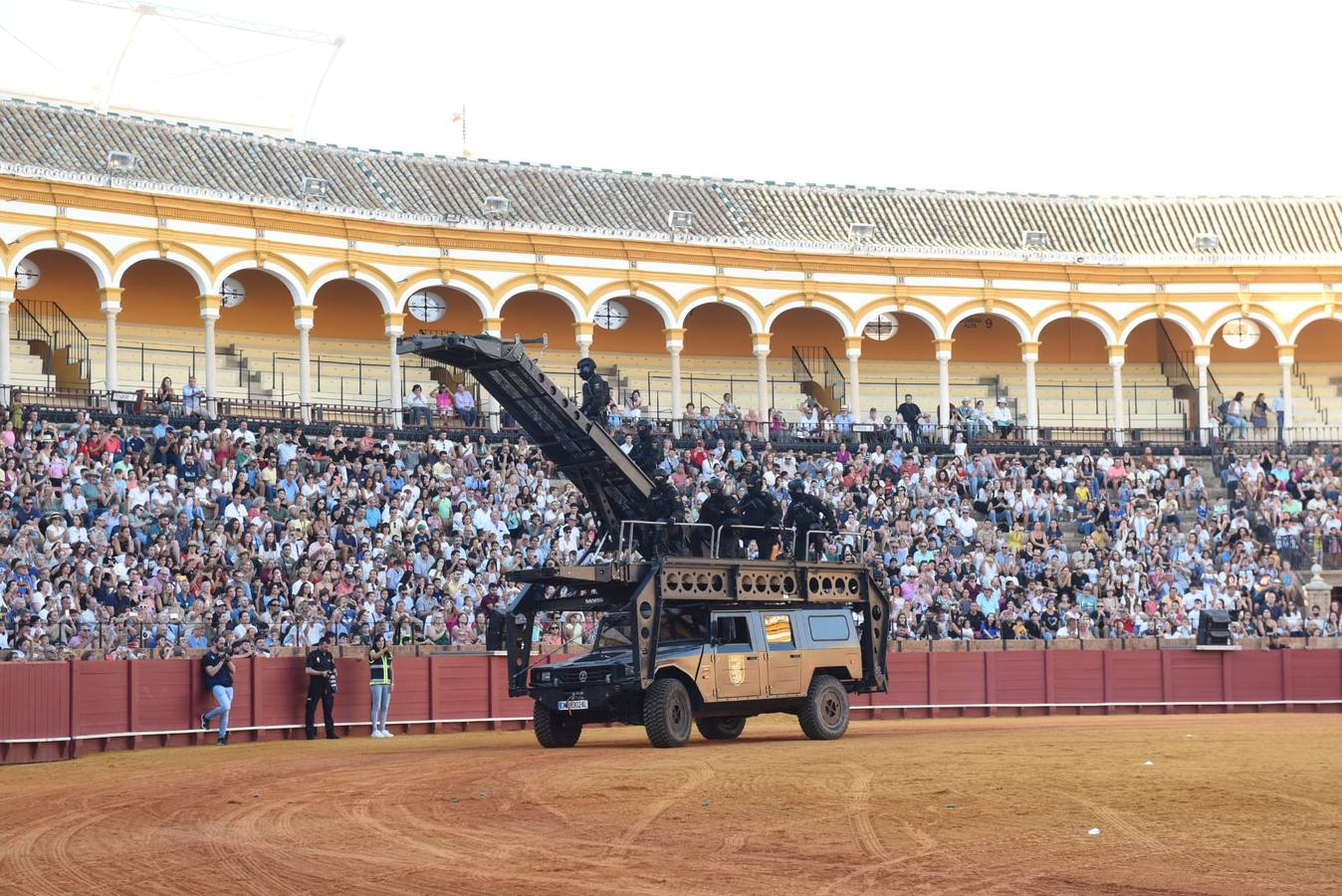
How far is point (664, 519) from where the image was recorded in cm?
2303

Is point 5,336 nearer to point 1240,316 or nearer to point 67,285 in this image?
point 67,285

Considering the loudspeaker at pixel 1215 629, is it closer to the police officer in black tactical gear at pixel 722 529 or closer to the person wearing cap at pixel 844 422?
the person wearing cap at pixel 844 422

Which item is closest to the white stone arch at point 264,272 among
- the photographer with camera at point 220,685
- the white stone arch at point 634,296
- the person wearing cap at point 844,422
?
the white stone arch at point 634,296

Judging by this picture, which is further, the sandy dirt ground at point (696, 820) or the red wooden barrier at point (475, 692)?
the red wooden barrier at point (475, 692)

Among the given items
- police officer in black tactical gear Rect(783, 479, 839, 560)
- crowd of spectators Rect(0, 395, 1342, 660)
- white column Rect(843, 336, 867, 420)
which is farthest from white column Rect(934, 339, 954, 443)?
police officer in black tactical gear Rect(783, 479, 839, 560)

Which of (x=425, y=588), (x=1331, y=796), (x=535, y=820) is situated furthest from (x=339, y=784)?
(x=425, y=588)

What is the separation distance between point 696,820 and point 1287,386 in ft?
119

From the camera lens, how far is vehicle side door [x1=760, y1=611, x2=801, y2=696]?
73.5 feet

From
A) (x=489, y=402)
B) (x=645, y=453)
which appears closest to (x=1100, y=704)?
(x=645, y=453)

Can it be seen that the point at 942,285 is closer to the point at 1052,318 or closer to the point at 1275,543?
the point at 1052,318

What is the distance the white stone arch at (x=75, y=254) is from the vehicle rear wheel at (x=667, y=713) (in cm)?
2036

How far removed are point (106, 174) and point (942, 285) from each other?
19925 millimetres

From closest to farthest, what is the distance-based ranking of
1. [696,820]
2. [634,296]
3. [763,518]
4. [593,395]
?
[696,820] < [593,395] < [763,518] < [634,296]

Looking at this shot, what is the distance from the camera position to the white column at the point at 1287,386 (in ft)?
151
